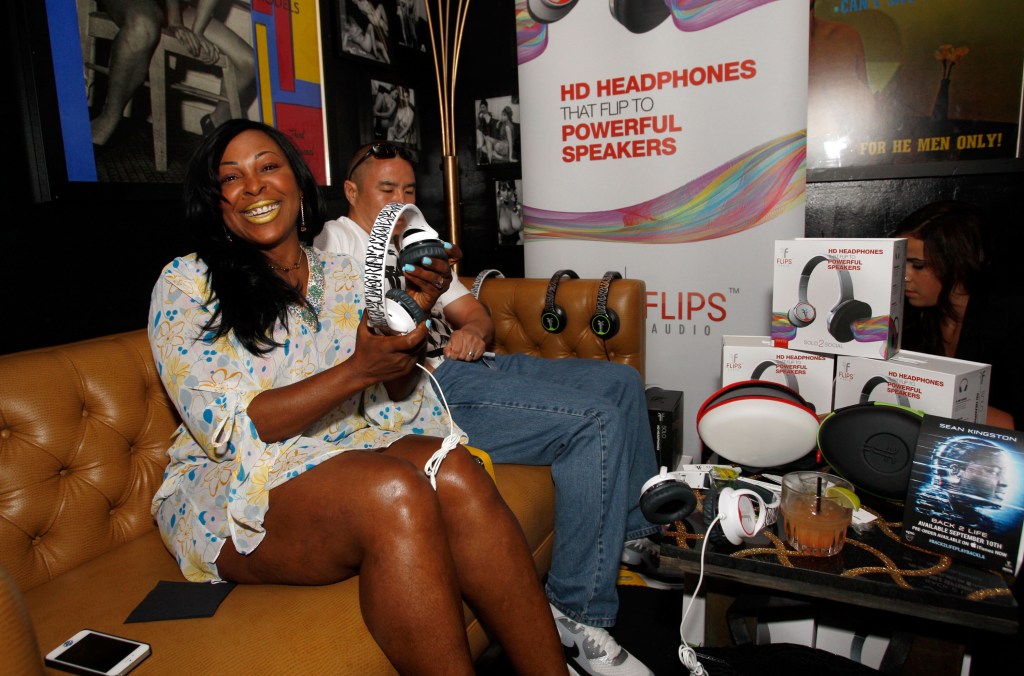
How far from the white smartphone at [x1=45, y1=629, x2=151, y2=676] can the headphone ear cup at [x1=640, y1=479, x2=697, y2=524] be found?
0.91 meters

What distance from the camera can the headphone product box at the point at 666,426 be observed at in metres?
A: 2.36

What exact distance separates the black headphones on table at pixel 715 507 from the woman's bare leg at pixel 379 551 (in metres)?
0.41

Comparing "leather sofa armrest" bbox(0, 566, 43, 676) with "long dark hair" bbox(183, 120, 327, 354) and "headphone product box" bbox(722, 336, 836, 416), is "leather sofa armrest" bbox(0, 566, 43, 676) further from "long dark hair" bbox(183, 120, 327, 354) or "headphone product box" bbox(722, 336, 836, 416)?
"headphone product box" bbox(722, 336, 836, 416)

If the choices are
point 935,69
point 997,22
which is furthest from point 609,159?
point 997,22

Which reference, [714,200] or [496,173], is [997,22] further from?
[496,173]

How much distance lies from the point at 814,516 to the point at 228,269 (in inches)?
50.6

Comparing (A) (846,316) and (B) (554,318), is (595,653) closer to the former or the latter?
(A) (846,316)

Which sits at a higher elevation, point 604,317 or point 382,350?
point 382,350

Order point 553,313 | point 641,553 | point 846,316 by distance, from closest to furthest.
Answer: point 846,316
point 641,553
point 553,313

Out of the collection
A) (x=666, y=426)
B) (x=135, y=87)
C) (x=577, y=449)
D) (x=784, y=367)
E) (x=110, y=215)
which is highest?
(x=135, y=87)

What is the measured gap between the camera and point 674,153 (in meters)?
2.64

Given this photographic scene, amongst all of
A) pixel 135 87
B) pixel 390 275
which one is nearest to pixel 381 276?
pixel 390 275

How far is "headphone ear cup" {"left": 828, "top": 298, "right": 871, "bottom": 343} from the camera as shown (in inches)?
61.8

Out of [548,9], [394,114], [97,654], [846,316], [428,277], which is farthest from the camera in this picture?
[394,114]
